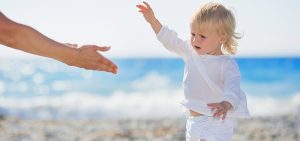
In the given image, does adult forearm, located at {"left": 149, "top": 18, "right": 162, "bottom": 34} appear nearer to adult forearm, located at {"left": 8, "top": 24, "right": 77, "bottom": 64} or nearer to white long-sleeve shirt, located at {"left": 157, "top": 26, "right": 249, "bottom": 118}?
white long-sleeve shirt, located at {"left": 157, "top": 26, "right": 249, "bottom": 118}

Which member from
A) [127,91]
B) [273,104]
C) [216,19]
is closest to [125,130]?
[216,19]

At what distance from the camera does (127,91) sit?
68.8ft

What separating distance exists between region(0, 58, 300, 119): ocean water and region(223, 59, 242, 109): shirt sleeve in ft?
27.7

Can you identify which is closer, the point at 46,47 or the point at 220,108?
the point at 46,47

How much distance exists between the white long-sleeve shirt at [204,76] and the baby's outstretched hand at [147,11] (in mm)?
106

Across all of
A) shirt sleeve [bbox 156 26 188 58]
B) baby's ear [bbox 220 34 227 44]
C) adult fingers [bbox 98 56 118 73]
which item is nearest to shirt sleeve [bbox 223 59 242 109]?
baby's ear [bbox 220 34 227 44]

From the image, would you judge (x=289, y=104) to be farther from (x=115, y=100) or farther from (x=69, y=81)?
(x=69, y=81)

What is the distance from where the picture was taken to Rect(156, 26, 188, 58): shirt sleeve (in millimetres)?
4398

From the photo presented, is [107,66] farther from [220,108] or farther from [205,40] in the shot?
[205,40]

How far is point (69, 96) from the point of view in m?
19.5

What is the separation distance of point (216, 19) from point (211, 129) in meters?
0.68

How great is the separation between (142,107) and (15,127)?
19.4ft

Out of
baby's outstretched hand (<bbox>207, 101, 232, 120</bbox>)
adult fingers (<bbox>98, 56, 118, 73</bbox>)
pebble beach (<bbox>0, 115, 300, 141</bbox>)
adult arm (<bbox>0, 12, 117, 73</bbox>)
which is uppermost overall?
adult arm (<bbox>0, 12, 117, 73</bbox>)

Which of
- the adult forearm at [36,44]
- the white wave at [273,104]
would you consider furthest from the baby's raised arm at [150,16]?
the white wave at [273,104]
